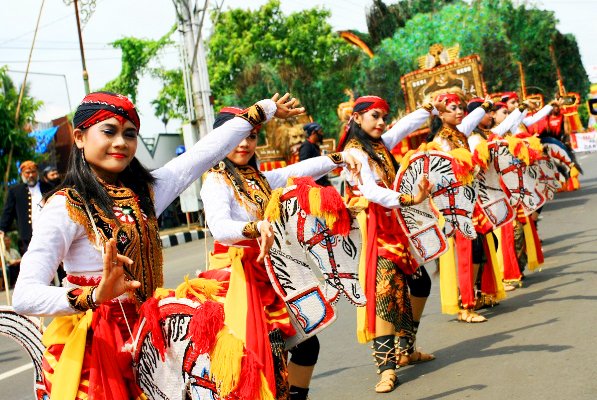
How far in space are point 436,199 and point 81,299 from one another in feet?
13.3

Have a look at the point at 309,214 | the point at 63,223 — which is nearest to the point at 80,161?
the point at 63,223

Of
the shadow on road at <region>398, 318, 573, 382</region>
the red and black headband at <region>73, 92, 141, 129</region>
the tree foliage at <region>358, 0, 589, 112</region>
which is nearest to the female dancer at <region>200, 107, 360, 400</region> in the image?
the red and black headband at <region>73, 92, 141, 129</region>

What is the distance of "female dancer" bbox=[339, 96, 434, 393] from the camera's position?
5.62 meters

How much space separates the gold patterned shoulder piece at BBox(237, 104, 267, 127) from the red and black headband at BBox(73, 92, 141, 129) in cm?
55

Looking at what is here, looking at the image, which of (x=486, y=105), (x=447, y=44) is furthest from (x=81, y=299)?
(x=447, y=44)

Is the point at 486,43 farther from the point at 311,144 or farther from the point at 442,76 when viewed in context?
the point at 311,144

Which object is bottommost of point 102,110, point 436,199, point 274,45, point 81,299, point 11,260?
point 11,260

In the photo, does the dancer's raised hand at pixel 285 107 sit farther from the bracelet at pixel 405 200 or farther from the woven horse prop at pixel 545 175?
the woven horse prop at pixel 545 175

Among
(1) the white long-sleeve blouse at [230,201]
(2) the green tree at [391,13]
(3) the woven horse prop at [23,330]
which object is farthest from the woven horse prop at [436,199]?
(2) the green tree at [391,13]

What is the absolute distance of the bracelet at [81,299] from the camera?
9.00 feet

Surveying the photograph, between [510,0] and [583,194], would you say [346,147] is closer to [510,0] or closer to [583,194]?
[583,194]

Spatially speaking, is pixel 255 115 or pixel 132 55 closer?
pixel 255 115

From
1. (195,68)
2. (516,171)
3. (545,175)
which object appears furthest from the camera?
(195,68)

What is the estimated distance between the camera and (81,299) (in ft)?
9.01
